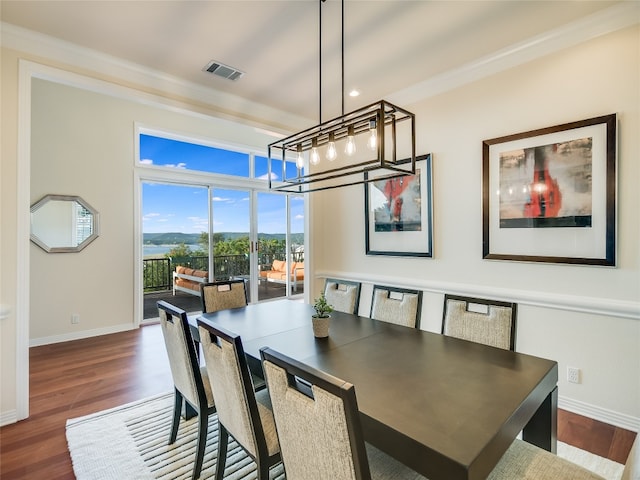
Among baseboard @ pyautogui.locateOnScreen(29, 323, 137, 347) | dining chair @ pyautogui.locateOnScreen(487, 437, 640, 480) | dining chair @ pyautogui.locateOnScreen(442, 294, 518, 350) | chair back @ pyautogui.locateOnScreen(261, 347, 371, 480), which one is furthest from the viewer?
baseboard @ pyautogui.locateOnScreen(29, 323, 137, 347)

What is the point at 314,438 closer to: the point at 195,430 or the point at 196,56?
the point at 195,430

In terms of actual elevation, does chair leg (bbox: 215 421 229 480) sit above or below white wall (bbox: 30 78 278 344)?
below

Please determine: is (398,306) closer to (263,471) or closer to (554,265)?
(554,265)

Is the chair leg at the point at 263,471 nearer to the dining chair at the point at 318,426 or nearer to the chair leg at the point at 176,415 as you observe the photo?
the dining chair at the point at 318,426

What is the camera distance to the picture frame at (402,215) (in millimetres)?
3438

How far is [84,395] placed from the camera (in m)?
2.97

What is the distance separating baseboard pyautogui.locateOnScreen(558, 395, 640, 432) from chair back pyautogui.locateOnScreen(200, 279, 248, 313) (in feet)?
9.26

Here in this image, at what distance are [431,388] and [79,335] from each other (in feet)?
16.1

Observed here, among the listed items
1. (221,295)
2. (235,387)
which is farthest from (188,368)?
(221,295)

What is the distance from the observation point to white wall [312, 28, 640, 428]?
2.31 metres

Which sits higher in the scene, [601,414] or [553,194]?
[553,194]

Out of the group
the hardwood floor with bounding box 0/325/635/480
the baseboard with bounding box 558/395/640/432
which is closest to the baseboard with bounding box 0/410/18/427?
the hardwood floor with bounding box 0/325/635/480

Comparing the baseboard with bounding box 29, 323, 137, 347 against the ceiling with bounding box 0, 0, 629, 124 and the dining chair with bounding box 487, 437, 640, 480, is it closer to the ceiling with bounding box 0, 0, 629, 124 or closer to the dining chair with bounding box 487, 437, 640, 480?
the ceiling with bounding box 0, 0, 629, 124

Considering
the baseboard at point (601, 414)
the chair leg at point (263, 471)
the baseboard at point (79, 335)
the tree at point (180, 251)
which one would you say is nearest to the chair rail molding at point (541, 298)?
the baseboard at point (601, 414)
